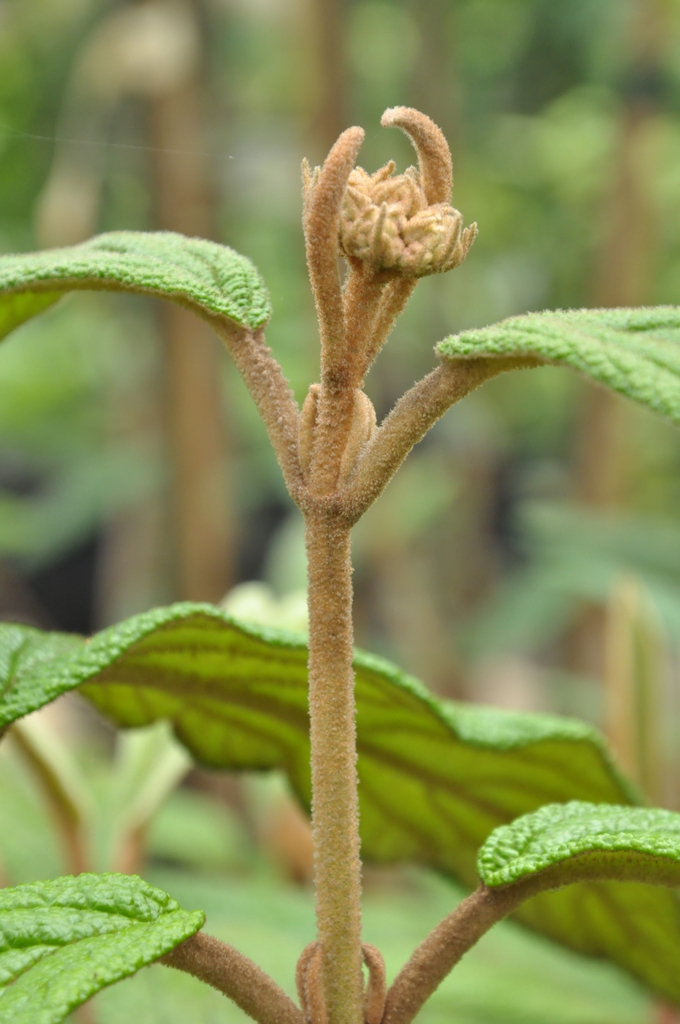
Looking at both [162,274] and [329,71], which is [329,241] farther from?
[329,71]

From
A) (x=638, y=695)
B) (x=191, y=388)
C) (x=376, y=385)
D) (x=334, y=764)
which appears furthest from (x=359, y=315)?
(x=376, y=385)

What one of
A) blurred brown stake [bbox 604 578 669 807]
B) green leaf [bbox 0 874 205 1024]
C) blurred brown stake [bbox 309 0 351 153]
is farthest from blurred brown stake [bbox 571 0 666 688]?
green leaf [bbox 0 874 205 1024]

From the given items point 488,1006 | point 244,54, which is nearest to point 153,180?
point 488,1006

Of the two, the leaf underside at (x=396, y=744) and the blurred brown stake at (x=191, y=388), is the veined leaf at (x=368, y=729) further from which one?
the blurred brown stake at (x=191, y=388)

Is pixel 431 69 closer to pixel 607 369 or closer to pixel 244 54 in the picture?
pixel 244 54

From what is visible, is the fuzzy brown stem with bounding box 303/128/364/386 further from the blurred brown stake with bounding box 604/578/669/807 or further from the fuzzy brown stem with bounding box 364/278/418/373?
the blurred brown stake with bounding box 604/578/669/807

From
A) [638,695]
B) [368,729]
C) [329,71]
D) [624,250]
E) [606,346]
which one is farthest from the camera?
[624,250]
